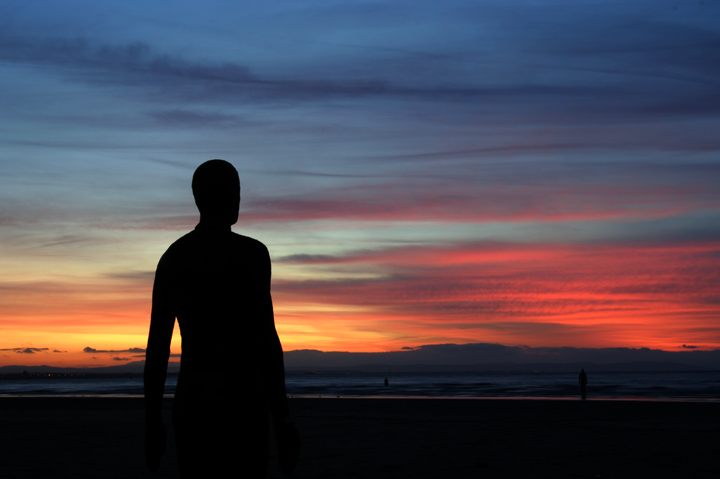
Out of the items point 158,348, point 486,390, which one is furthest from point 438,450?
Result: point 486,390

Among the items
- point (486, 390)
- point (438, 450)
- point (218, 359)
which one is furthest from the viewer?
point (486, 390)

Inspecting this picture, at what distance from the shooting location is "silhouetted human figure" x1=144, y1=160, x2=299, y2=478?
2949mm

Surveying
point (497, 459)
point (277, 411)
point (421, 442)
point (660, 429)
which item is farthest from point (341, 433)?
point (277, 411)

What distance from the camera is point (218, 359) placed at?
119 inches

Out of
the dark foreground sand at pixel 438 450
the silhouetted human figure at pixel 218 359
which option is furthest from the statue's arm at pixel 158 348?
the dark foreground sand at pixel 438 450

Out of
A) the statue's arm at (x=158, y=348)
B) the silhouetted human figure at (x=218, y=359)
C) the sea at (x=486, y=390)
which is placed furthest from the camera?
the sea at (x=486, y=390)

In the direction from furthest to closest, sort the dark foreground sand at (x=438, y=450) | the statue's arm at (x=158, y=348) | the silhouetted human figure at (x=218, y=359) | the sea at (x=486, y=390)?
the sea at (x=486, y=390) < the dark foreground sand at (x=438, y=450) < the statue's arm at (x=158, y=348) < the silhouetted human figure at (x=218, y=359)

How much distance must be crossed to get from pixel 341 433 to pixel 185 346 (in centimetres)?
1405

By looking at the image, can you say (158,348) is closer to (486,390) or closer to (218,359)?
(218,359)

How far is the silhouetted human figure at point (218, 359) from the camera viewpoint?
9.68ft

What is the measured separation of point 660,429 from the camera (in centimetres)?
1698

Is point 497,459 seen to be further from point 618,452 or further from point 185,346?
point 185,346

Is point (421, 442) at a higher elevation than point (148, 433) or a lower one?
lower

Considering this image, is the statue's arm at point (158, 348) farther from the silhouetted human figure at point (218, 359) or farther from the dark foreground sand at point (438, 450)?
the dark foreground sand at point (438, 450)
